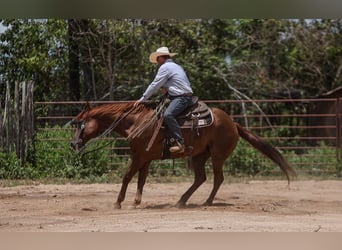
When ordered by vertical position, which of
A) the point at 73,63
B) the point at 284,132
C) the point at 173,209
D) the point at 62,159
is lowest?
the point at 173,209

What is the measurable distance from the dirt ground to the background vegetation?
1.57 meters

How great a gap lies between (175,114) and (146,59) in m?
5.64

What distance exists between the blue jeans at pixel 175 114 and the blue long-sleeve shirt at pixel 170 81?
0.24 feet

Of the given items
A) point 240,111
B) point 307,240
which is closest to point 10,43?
point 240,111

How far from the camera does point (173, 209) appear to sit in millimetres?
7312

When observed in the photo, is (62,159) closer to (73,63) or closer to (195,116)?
(73,63)

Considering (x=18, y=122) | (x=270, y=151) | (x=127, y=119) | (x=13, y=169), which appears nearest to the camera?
(x=127, y=119)

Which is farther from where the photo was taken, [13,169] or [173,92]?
[13,169]

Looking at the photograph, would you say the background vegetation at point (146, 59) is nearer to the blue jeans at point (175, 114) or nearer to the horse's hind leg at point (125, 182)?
the horse's hind leg at point (125, 182)

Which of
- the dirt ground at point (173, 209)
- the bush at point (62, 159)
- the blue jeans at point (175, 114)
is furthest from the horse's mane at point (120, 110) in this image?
the bush at point (62, 159)

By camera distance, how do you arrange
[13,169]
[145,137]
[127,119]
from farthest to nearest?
[13,169], [127,119], [145,137]

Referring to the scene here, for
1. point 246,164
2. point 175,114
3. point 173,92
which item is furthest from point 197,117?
point 246,164

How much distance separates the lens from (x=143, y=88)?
12656mm

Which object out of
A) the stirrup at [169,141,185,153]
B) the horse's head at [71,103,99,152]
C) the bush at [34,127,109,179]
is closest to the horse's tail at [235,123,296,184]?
the stirrup at [169,141,185,153]
